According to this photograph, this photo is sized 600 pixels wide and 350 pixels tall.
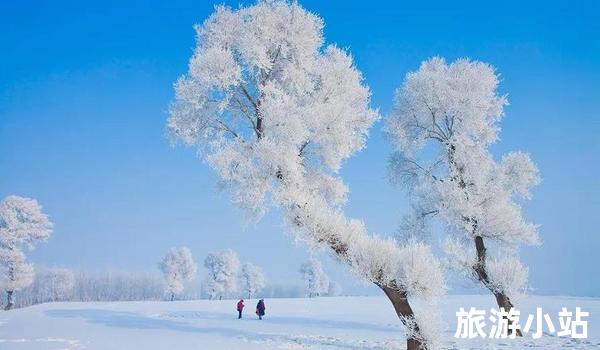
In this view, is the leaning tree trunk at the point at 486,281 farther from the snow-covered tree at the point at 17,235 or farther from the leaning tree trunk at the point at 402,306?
the snow-covered tree at the point at 17,235

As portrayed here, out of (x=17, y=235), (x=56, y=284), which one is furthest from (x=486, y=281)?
(x=56, y=284)

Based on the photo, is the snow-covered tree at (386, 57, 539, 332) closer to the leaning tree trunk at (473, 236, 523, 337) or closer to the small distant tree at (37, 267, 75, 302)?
the leaning tree trunk at (473, 236, 523, 337)

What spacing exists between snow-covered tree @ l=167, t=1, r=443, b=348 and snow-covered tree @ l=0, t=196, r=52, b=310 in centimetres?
4150

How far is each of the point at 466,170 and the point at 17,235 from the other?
48798 mm

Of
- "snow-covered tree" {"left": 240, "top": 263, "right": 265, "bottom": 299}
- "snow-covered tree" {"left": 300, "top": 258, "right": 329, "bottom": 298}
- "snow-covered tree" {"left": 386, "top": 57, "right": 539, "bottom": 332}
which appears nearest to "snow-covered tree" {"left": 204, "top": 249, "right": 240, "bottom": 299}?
"snow-covered tree" {"left": 240, "top": 263, "right": 265, "bottom": 299}

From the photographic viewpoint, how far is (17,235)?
175ft

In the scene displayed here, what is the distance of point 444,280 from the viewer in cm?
1639

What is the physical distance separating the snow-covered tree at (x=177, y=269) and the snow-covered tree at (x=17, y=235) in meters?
39.7

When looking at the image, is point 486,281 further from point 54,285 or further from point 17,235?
point 54,285

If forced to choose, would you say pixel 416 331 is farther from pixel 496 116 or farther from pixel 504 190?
pixel 496 116

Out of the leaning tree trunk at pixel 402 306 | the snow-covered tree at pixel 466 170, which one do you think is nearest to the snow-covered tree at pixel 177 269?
the snow-covered tree at pixel 466 170

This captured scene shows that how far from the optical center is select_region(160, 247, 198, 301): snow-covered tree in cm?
9375

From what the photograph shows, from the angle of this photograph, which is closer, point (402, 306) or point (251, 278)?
point (402, 306)

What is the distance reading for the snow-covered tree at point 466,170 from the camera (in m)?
22.5
